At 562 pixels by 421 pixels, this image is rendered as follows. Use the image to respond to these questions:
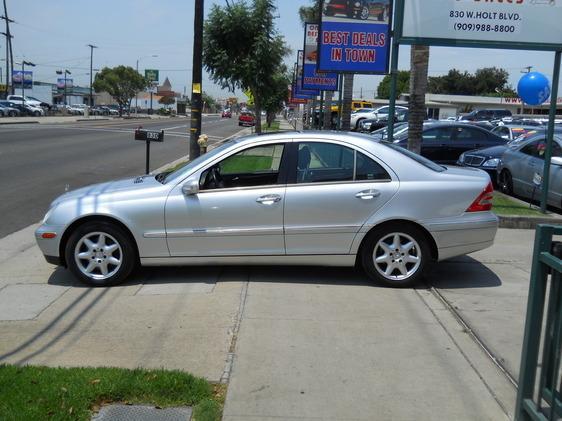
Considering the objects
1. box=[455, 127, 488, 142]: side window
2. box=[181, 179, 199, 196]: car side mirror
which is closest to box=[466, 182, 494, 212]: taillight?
box=[181, 179, 199, 196]: car side mirror

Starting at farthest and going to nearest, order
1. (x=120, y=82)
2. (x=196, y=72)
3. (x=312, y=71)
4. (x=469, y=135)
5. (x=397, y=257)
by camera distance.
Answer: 1. (x=120, y=82)
2. (x=312, y=71)
3. (x=469, y=135)
4. (x=196, y=72)
5. (x=397, y=257)

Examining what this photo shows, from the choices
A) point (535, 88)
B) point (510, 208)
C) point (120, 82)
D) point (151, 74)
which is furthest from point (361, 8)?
point (151, 74)

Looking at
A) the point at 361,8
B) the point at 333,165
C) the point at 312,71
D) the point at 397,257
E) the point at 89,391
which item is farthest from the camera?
the point at 312,71

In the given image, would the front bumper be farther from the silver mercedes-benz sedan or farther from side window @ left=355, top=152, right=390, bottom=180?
side window @ left=355, top=152, right=390, bottom=180

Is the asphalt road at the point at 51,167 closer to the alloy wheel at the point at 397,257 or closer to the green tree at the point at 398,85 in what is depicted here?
the alloy wheel at the point at 397,257

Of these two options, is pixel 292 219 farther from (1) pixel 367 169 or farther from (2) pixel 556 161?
(2) pixel 556 161

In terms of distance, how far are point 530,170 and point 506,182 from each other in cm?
119

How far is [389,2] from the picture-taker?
12305 mm

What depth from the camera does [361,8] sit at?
41.0 ft

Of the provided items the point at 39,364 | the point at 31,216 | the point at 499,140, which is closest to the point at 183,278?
the point at 39,364

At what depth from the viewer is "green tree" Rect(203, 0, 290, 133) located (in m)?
23.2

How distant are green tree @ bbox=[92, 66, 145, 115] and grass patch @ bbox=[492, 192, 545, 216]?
84.2 meters

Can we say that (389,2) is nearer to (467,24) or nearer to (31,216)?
(467,24)

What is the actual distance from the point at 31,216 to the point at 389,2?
787 centimetres
